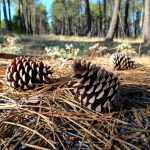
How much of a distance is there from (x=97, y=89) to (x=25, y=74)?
2.70 feet

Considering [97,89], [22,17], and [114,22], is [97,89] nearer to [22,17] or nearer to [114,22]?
[114,22]

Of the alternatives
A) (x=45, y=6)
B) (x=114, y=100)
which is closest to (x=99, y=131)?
(x=114, y=100)

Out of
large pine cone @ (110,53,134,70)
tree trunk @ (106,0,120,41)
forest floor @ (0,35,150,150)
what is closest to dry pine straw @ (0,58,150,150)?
forest floor @ (0,35,150,150)

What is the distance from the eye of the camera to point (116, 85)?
100cm

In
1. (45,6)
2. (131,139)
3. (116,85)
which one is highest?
(45,6)

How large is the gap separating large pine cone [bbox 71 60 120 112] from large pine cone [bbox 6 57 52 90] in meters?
0.52

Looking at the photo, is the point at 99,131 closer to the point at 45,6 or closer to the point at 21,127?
the point at 21,127

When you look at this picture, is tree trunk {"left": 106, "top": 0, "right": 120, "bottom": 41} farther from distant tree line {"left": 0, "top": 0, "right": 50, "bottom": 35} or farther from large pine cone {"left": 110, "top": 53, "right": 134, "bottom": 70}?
distant tree line {"left": 0, "top": 0, "right": 50, "bottom": 35}

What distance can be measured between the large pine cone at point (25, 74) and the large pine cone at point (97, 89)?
518mm

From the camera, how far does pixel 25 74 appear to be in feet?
4.23

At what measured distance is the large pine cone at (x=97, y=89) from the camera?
0.93 m

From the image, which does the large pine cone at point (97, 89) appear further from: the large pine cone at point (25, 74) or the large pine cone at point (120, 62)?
the large pine cone at point (120, 62)

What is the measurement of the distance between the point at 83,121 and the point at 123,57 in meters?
2.05

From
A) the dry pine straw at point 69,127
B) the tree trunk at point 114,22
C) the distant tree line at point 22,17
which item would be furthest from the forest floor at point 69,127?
the distant tree line at point 22,17
